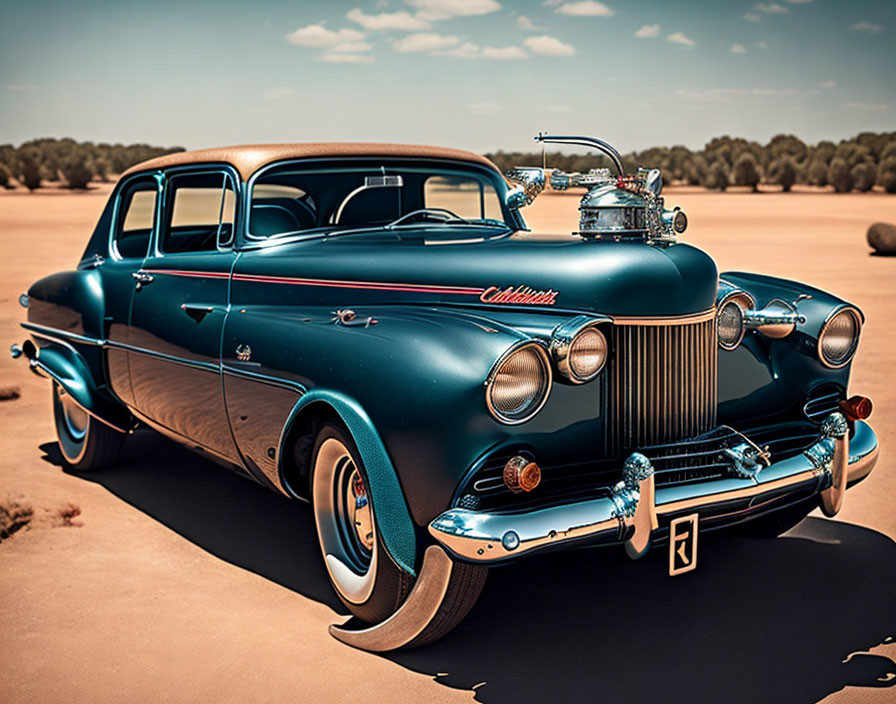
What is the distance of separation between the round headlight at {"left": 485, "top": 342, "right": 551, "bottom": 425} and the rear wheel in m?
3.36

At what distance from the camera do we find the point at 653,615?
149 inches

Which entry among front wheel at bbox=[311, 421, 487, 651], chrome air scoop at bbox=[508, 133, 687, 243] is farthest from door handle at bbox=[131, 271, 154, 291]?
chrome air scoop at bbox=[508, 133, 687, 243]

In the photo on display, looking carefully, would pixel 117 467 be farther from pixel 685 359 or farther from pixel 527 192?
pixel 685 359

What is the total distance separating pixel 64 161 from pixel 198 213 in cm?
5923

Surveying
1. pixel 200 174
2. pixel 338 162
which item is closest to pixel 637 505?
pixel 338 162

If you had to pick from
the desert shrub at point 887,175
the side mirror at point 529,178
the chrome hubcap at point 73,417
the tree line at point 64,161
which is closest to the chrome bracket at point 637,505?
the side mirror at point 529,178

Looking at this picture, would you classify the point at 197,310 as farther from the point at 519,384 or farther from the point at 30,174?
the point at 30,174

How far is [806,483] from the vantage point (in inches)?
145

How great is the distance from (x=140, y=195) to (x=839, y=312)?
12.8ft

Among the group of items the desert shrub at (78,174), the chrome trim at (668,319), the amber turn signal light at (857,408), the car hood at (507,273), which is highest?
the desert shrub at (78,174)

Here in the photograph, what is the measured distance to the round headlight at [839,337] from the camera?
423 cm

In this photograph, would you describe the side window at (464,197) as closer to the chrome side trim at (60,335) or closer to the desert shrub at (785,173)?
the chrome side trim at (60,335)

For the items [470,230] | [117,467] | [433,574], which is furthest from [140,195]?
[433,574]

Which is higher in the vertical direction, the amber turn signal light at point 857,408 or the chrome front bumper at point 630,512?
the amber turn signal light at point 857,408
